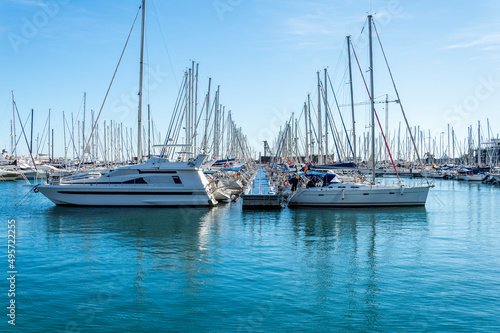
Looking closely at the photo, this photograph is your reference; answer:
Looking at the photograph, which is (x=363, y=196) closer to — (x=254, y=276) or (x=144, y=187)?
(x=144, y=187)

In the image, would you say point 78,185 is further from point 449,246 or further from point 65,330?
point 449,246

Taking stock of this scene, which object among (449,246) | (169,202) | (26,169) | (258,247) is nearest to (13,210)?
(169,202)

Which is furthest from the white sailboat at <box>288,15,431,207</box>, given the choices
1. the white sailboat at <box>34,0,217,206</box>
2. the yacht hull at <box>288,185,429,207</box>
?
the white sailboat at <box>34,0,217,206</box>

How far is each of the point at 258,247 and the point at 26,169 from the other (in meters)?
74.4

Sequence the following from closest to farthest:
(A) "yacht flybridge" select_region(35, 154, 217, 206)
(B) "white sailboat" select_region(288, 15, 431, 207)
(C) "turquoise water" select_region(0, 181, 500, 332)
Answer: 1. (C) "turquoise water" select_region(0, 181, 500, 332)
2. (A) "yacht flybridge" select_region(35, 154, 217, 206)
3. (B) "white sailboat" select_region(288, 15, 431, 207)

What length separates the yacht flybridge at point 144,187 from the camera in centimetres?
3152

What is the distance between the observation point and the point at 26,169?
79500 millimetres

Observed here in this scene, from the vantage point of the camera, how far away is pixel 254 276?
558 inches

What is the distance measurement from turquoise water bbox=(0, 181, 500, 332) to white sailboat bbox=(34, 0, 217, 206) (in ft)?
17.3

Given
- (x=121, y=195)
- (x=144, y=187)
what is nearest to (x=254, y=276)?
(x=144, y=187)

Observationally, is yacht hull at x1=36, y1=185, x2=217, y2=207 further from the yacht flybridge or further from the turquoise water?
the turquoise water

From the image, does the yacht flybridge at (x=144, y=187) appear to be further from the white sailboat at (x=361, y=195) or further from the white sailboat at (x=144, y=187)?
the white sailboat at (x=361, y=195)

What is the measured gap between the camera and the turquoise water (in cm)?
1057

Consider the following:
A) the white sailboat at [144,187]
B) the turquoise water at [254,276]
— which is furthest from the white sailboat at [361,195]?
the white sailboat at [144,187]
